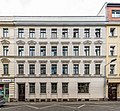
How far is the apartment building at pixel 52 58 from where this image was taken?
38750mm

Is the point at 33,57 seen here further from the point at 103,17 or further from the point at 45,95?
the point at 103,17

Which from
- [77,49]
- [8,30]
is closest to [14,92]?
[8,30]

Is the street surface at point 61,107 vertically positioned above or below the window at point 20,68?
below

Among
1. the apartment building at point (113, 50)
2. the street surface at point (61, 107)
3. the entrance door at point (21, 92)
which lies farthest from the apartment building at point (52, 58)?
the street surface at point (61, 107)

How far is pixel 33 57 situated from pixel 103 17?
46.8ft

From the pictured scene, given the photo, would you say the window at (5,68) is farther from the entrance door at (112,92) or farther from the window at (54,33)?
the entrance door at (112,92)

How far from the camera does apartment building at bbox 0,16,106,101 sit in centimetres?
3875

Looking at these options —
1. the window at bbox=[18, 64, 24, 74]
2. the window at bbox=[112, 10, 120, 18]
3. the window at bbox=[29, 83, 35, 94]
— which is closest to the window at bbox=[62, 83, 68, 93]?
the window at bbox=[29, 83, 35, 94]

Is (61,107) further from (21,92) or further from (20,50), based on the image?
(20,50)

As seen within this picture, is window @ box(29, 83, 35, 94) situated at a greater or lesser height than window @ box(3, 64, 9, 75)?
lesser

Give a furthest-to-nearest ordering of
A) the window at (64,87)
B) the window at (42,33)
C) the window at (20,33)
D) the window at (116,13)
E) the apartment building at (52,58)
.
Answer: the window at (116,13) → the window at (42,33) → the window at (20,33) → the window at (64,87) → the apartment building at (52,58)

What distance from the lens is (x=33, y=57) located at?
39031 mm

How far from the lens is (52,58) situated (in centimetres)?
3909

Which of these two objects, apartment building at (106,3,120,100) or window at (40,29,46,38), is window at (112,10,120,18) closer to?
apartment building at (106,3,120,100)
